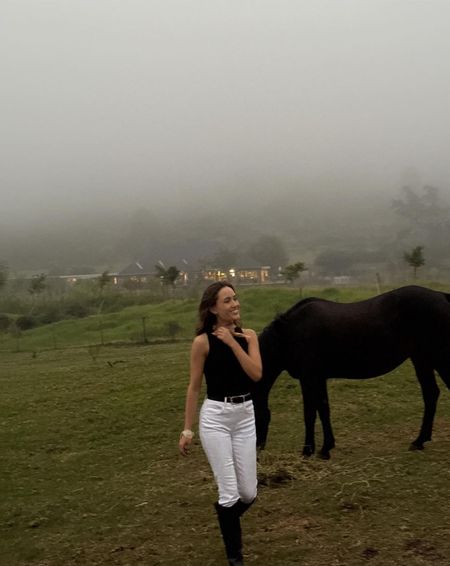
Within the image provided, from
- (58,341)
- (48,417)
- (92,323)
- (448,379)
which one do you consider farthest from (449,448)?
(92,323)

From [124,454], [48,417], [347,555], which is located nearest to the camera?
[347,555]

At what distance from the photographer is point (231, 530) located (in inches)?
166

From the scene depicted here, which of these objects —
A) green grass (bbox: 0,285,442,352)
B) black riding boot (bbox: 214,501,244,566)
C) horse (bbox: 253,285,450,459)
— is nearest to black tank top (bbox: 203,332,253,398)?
black riding boot (bbox: 214,501,244,566)

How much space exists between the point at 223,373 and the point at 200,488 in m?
2.76

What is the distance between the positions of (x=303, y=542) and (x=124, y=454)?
3.84 m

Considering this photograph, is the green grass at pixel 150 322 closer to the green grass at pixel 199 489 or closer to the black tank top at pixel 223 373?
the green grass at pixel 199 489

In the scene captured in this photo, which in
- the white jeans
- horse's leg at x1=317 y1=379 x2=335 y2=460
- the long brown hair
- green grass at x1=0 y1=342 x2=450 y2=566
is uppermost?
the long brown hair

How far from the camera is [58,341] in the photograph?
32.8 m

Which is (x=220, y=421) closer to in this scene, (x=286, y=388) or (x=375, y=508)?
(x=375, y=508)

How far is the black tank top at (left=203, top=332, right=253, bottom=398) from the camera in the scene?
4133mm

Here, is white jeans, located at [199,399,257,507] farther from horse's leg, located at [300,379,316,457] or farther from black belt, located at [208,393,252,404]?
horse's leg, located at [300,379,316,457]

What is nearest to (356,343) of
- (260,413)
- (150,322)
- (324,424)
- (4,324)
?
(324,424)

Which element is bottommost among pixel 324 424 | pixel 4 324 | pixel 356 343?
pixel 4 324

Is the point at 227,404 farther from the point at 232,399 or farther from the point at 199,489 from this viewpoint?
the point at 199,489
